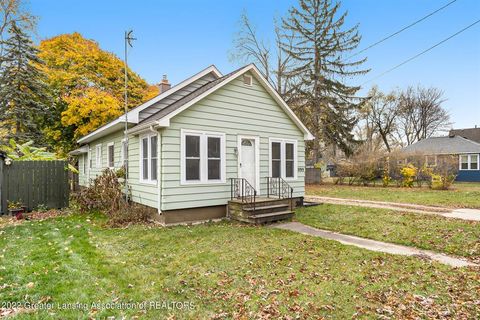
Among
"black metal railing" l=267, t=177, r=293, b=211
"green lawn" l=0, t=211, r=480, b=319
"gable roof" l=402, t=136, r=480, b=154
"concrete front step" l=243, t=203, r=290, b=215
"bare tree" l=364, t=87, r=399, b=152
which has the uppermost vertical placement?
"bare tree" l=364, t=87, r=399, b=152

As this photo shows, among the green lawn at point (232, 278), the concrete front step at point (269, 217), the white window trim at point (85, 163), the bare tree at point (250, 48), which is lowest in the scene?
the green lawn at point (232, 278)

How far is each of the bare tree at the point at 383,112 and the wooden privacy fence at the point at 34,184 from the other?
3768 cm

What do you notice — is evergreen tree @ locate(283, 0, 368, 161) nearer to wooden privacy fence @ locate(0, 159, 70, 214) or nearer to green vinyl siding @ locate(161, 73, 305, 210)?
green vinyl siding @ locate(161, 73, 305, 210)

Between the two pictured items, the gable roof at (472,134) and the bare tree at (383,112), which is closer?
the gable roof at (472,134)

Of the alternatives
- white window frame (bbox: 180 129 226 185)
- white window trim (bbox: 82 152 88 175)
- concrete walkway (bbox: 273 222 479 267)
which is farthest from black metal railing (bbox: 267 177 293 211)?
white window trim (bbox: 82 152 88 175)

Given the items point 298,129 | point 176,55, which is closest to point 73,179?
point 176,55

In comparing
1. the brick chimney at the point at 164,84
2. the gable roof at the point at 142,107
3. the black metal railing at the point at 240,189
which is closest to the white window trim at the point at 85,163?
the gable roof at the point at 142,107

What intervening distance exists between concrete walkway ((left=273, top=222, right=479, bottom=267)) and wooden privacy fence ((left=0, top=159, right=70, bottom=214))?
873 centimetres

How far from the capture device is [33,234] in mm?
7055

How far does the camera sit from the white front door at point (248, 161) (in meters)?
9.71

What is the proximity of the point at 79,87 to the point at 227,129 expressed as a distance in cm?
1620

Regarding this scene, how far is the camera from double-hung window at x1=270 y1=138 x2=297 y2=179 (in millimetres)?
10617

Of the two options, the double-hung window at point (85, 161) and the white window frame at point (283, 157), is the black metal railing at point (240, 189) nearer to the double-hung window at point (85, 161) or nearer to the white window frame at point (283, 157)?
the white window frame at point (283, 157)

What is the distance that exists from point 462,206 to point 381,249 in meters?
8.24
